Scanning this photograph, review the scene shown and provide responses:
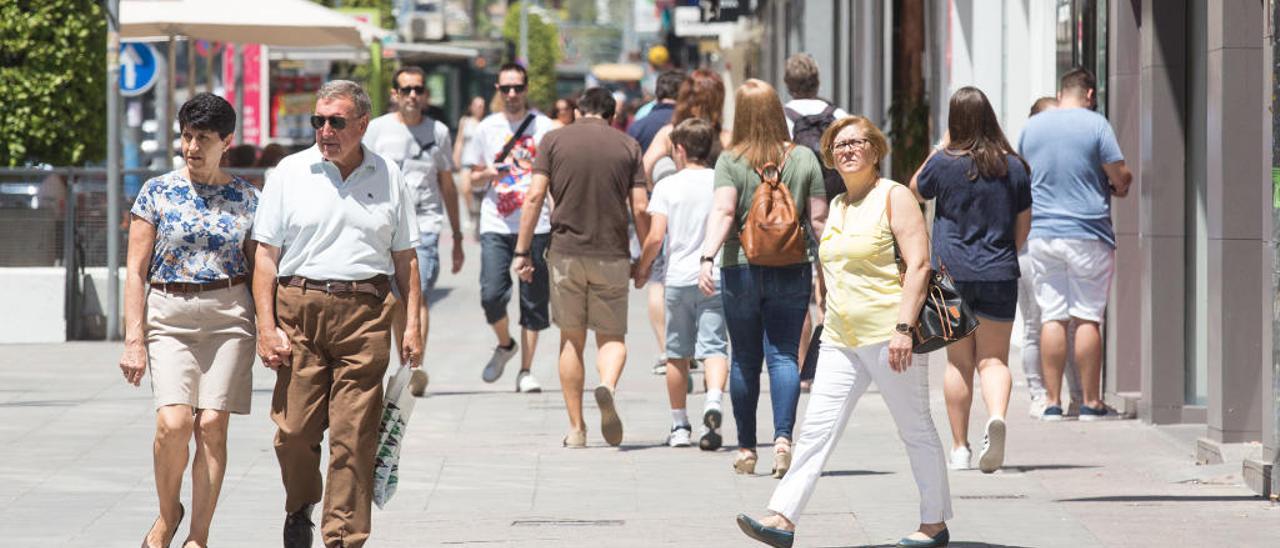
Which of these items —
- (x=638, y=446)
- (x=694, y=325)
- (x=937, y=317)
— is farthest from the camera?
(x=638, y=446)

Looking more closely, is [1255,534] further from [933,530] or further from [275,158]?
[275,158]

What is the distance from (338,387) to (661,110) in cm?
732

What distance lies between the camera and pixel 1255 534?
8008mm

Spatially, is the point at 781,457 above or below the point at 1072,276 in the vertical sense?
below

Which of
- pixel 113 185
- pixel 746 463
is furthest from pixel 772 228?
pixel 113 185

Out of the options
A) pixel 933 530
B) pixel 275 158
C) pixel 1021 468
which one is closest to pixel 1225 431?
pixel 1021 468

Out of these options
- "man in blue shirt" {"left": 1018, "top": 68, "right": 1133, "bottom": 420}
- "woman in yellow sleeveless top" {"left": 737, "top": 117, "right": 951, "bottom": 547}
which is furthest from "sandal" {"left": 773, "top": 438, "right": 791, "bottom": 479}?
"man in blue shirt" {"left": 1018, "top": 68, "right": 1133, "bottom": 420}

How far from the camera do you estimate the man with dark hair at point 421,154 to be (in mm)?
12688

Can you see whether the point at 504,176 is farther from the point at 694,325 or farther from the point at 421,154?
the point at 694,325

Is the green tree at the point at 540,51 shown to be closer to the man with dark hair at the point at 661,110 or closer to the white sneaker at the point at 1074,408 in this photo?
the man with dark hair at the point at 661,110

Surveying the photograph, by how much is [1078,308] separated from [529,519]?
4.01 m

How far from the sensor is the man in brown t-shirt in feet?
35.7

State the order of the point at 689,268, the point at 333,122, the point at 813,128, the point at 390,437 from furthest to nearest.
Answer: the point at 813,128, the point at 689,268, the point at 390,437, the point at 333,122

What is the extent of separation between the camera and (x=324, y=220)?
287 inches
